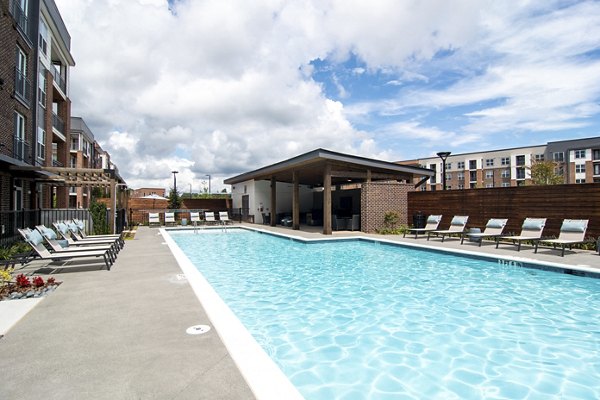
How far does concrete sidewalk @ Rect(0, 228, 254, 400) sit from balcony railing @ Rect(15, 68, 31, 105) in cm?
1264

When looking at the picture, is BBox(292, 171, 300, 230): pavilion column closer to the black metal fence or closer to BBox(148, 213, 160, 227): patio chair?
the black metal fence

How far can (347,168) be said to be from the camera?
1778cm

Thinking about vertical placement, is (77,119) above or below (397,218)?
above

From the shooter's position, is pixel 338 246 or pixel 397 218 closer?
pixel 338 246

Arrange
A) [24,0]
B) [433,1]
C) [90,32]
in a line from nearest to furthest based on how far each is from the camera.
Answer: [433,1] < [90,32] < [24,0]

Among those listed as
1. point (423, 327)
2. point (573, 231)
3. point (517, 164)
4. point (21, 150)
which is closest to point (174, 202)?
point (21, 150)

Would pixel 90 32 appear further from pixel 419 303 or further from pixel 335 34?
pixel 419 303

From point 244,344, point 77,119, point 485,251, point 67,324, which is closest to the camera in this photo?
point 244,344

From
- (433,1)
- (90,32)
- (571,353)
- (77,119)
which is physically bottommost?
(571,353)

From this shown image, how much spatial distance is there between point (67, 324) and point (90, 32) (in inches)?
480

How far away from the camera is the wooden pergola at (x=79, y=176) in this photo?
38.0 ft

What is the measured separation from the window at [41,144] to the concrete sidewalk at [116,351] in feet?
47.6

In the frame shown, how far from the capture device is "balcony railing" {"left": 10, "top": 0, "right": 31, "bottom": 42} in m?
13.8

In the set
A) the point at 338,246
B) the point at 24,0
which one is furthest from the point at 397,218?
the point at 24,0
